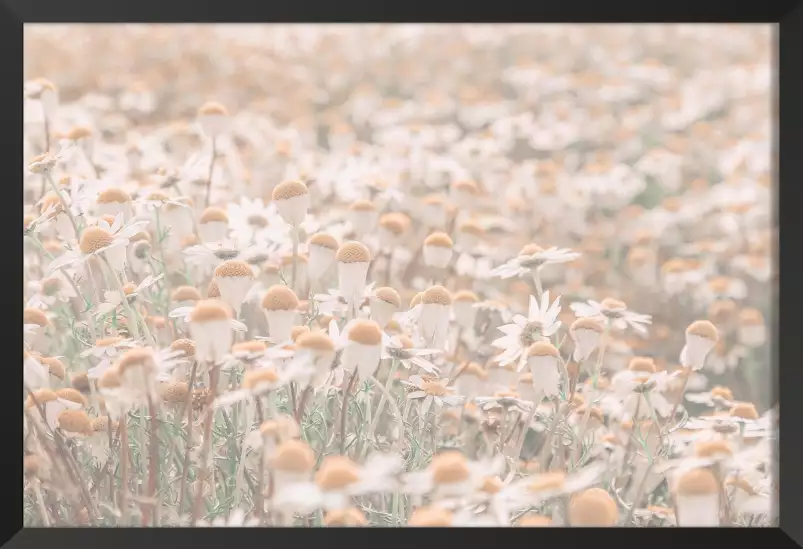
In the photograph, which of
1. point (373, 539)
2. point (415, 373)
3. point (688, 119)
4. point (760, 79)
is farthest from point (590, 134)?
point (373, 539)

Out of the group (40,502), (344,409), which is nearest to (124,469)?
(40,502)

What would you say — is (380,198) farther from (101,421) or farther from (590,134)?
(590,134)

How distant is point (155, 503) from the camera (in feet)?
3.39

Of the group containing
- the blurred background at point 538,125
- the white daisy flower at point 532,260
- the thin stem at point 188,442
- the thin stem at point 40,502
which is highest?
the blurred background at point 538,125

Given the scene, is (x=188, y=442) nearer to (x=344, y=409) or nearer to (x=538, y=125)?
(x=344, y=409)

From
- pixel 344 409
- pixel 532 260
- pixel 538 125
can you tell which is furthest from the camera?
pixel 538 125

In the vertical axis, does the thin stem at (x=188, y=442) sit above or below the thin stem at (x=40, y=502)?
above

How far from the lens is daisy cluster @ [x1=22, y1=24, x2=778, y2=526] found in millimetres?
1007

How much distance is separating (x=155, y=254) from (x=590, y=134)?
1.12 meters

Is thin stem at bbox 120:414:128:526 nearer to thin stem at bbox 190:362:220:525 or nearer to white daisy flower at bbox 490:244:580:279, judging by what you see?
thin stem at bbox 190:362:220:525

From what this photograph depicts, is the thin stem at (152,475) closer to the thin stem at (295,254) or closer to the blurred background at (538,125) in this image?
the thin stem at (295,254)

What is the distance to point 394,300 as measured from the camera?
1.11m

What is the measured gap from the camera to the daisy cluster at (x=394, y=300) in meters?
1.01

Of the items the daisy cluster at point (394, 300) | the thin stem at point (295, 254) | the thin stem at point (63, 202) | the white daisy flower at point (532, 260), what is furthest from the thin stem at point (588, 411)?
the thin stem at point (63, 202)
